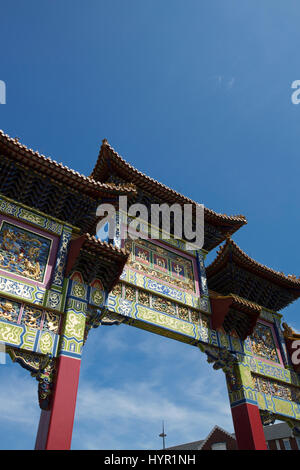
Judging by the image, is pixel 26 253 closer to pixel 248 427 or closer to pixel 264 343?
pixel 248 427

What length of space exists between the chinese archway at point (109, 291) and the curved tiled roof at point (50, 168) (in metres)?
0.02

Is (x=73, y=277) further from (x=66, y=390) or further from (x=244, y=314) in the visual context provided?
(x=244, y=314)

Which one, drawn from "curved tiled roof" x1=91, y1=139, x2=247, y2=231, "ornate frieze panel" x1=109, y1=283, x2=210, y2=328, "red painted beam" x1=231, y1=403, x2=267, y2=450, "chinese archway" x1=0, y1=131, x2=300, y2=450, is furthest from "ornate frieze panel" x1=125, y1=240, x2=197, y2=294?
"red painted beam" x1=231, y1=403, x2=267, y2=450

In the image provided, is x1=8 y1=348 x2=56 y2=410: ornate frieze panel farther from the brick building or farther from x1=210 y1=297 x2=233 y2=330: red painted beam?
the brick building

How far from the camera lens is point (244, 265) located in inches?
463

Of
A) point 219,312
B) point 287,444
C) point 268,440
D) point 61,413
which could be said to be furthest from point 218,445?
point 61,413

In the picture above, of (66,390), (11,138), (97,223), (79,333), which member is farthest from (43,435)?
(11,138)

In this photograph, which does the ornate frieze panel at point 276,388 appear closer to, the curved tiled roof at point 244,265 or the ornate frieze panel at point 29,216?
the curved tiled roof at point 244,265

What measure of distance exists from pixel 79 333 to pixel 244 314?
17.0 feet

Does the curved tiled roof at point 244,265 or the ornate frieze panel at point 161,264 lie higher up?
the curved tiled roof at point 244,265

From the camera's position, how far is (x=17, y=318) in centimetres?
712

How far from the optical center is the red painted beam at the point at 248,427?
28.5 feet

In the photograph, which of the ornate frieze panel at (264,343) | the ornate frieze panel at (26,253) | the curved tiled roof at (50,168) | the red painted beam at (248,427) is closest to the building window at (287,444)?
the ornate frieze panel at (264,343)

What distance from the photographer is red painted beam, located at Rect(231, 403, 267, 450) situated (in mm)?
8680
